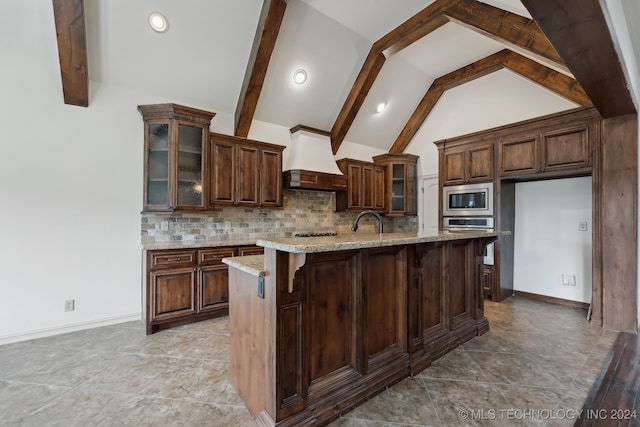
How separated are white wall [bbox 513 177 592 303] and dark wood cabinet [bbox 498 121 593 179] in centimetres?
43

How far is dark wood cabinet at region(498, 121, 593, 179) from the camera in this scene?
3352 millimetres

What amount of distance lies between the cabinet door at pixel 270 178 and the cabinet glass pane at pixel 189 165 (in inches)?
34.4

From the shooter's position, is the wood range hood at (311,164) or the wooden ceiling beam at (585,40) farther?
the wood range hood at (311,164)

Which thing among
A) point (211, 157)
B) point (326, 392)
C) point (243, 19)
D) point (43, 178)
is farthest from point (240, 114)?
point (326, 392)

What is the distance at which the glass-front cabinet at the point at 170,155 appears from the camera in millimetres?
3287

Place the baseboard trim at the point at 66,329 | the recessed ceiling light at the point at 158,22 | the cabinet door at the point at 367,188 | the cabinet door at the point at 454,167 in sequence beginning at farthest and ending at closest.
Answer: the cabinet door at the point at 367,188, the cabinet door at the point at 454,167, the recessed ceiling light at the point at 158,22, the baseboard trim at the point at 66,329

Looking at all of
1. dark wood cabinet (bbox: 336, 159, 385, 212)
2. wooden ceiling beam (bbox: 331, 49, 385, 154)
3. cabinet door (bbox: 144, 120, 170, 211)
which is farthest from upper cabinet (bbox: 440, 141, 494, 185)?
cabinet door (bbox: 144, 120, 170, 211)

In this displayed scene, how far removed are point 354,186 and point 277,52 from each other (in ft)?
8.25

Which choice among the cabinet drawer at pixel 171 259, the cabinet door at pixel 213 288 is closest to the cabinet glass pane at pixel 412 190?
the cabinet door at pixel 213 288

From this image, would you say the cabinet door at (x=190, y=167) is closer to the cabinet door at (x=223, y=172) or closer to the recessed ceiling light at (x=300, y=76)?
the cabinet door at (x=223, y=172)

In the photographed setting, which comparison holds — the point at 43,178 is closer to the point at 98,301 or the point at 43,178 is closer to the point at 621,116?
the point at 98,301

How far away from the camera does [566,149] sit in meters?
3.48

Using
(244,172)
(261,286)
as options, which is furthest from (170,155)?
(261,286)

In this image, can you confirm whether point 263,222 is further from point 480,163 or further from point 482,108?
point 482,108
